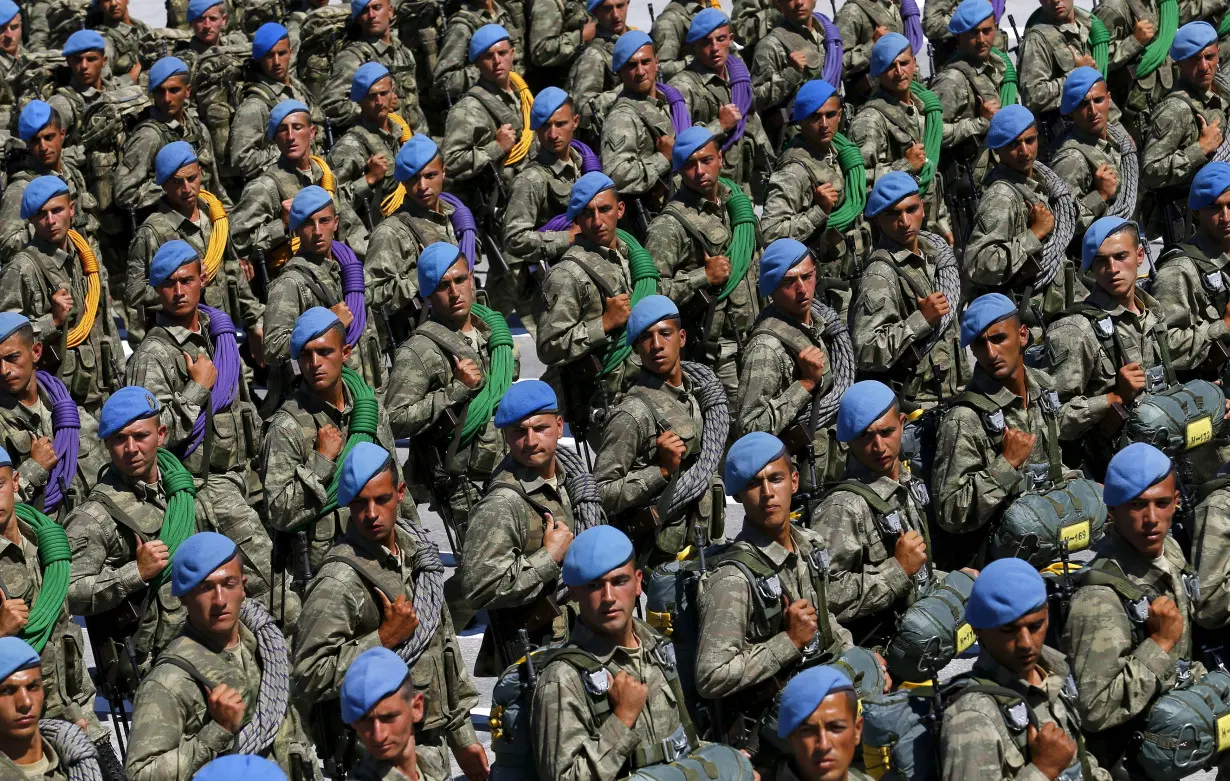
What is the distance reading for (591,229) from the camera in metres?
16.3

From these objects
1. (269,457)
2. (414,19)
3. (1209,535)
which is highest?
(1209,535)

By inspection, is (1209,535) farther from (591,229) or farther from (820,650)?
(591,229)

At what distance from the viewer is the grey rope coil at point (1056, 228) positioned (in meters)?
17.2

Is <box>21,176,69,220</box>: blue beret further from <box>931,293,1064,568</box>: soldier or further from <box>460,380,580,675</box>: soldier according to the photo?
<box>931,293,1064,568</box>: soldier

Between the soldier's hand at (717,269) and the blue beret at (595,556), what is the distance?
604 centimetres

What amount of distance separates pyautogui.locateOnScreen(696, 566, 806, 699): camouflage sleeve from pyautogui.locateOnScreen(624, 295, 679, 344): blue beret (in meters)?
2.91

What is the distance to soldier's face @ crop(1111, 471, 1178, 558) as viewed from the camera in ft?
38.5

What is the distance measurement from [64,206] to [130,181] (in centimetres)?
186

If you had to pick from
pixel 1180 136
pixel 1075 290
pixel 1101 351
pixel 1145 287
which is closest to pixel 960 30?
pixel 1180 136

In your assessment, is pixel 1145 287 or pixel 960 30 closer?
pixel 1145 287

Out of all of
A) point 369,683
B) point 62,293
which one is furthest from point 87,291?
point 369,683

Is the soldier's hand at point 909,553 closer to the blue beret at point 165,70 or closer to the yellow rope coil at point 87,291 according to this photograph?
the yellow rope coil at point 87,291

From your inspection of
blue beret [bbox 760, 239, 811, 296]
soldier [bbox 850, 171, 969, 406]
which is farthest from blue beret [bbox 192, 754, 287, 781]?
soldier [bbox 850, 171, 969, 406]

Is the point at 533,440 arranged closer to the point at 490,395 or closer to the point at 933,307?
the point at 490,395
